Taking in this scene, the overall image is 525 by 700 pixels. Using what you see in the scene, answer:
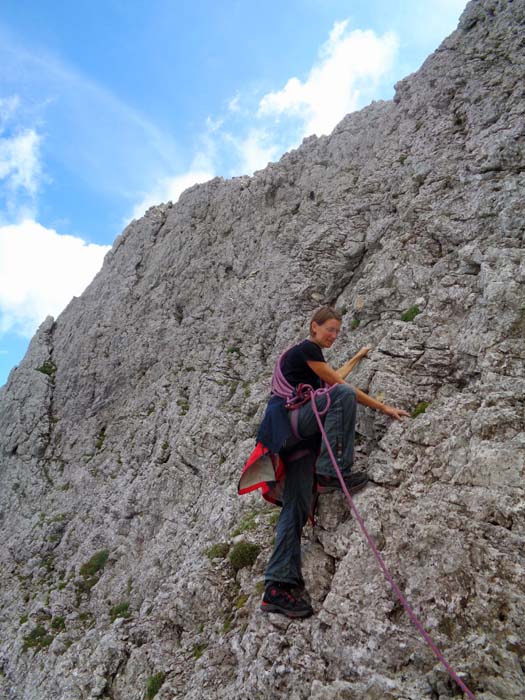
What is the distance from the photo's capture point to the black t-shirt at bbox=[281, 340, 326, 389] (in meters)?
7.69

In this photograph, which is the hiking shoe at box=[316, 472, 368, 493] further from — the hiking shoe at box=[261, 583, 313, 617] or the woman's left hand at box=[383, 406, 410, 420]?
the hiking shoe at box=[261, 583, 313, 617]

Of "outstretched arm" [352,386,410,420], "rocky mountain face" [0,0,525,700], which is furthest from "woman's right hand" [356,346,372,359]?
"outstretched arm" [352,386,410,420]

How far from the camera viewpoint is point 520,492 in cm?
586

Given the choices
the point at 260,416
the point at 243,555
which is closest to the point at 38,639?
the point at 243,555

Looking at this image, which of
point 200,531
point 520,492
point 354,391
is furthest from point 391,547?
point 200,531

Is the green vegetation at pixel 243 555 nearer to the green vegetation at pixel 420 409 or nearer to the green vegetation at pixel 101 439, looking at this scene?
the green vegetation at pixel 420 409

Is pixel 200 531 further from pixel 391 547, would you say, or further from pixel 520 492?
pixel 520 492

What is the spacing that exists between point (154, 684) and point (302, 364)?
642cm

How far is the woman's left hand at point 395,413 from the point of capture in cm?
803

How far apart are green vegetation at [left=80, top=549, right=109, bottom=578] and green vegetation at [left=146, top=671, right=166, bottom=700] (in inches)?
281

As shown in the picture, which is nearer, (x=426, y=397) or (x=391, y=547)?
(x=391, y=547)

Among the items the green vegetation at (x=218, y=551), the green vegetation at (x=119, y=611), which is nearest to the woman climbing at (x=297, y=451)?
the green vegetation at (x=218, y=551)

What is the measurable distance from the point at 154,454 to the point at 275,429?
1058cm

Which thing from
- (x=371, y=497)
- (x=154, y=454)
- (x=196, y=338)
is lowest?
(x=371, y=497)
